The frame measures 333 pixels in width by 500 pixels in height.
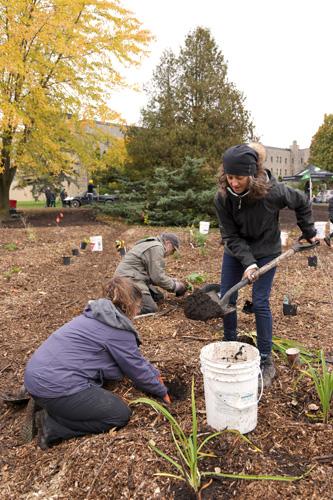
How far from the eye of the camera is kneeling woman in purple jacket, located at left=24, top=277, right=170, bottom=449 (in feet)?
8.54

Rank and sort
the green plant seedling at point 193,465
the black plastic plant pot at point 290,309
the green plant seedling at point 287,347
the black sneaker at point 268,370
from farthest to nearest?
1. the black plastic plant pot at point 290,309
2. the green plant seedling at point 287,347
3. the black sneaker at point 268,370
4. the green plant seedling at point 193,465

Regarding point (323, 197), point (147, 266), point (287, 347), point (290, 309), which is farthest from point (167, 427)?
point (323, 197)

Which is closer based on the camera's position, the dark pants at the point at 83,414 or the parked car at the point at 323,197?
the dark pants at the point at 83,414

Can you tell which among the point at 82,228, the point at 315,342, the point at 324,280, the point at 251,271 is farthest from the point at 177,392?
the point at 82,228

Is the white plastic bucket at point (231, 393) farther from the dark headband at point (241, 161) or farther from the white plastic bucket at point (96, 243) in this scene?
the white plastic bucket at point (96, 243)

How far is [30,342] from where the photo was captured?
4438 mm

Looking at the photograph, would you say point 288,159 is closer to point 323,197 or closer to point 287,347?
point 323,197

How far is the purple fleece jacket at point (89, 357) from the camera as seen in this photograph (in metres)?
2.60

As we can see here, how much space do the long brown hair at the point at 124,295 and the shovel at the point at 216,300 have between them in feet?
2.45

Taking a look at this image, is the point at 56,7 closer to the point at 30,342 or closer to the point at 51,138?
the point at 51,138

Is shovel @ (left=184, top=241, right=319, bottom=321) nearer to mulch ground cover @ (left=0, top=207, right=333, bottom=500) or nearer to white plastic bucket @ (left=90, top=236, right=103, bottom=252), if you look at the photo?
mulch ground cover @ (left=0, top=207, right=333, bottom=500)

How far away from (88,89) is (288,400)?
1278 centimetres

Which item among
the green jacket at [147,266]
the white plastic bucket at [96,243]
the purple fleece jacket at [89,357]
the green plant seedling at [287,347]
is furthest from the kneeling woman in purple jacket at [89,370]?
the white plastic bucket at [96,243]

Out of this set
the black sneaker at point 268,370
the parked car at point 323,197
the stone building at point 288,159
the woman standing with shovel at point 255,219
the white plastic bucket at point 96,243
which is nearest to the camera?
the woman standing with shovel at point 255,219
